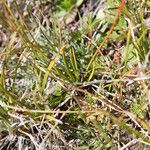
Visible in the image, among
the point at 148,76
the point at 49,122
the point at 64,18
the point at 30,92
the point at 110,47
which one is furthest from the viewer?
the point at 64,18

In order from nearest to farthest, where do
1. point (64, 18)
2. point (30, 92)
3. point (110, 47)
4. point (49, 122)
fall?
1. point (49, 122)
2. point (30, 92)
3. point (110, 47)
4. point (64, 18)

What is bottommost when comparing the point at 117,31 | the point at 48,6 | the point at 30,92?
the point at 30,92

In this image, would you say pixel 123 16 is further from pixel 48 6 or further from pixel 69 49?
pixel 48 6

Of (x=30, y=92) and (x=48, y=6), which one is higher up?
(x=48, y=6)

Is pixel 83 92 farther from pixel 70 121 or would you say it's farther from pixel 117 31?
pixel 117 31

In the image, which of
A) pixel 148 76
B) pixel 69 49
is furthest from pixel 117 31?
pixel 148 76

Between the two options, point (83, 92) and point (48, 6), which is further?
point (48, 6)
